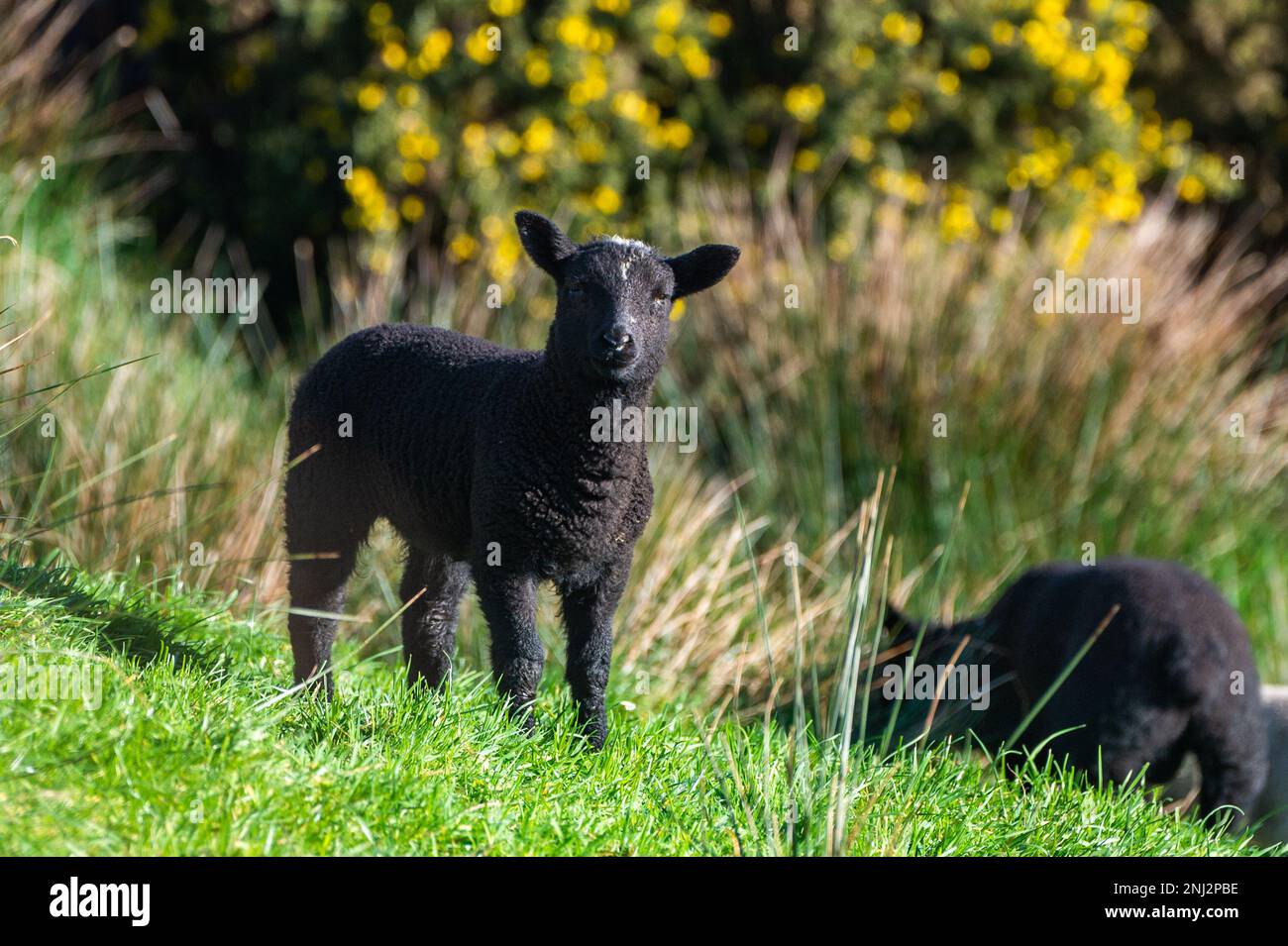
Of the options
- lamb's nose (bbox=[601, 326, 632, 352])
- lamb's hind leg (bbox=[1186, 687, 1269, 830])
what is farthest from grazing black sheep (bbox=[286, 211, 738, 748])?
lamb's hind leg (bbox=[1186, 687, 1269, 830])

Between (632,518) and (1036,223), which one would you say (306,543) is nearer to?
(632,518)

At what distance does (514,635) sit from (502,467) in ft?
1.60

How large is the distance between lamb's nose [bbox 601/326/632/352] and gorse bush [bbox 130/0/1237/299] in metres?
4.91

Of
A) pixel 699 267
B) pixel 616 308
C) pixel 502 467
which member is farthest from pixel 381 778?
pixel 699 267

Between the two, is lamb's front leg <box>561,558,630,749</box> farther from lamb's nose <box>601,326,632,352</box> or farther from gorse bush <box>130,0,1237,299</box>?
gorse bush <box>130,0,1237,299</box>

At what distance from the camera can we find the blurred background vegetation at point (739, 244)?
6.34 m

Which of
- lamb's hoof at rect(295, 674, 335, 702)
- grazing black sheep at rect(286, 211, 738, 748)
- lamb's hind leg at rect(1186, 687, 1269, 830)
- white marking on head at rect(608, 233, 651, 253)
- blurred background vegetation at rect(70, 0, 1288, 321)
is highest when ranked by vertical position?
blurred background vegetation at rect(70, 0, 1288, 321)

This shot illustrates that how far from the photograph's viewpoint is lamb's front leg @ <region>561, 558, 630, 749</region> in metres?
4.06

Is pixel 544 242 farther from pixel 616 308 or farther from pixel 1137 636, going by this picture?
pixel 1137 636

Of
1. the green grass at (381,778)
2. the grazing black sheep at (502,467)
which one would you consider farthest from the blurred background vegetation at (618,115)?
the green grass at (381,778)

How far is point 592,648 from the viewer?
13.3 ft
